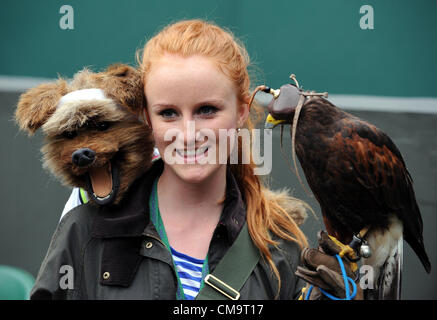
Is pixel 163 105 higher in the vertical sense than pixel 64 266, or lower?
higher

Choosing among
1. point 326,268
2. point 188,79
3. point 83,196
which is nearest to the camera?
point 326,268

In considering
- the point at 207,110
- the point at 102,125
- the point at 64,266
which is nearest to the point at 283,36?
the point at 207,110

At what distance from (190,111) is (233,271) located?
1.68 feet

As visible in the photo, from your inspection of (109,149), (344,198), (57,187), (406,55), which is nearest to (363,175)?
(344,198)

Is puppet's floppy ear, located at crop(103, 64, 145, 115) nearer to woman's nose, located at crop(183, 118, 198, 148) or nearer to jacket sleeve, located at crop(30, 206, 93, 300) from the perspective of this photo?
woman's nose, located at crop(183, 118, 198, 148)

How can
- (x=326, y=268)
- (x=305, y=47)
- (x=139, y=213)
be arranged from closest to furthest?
1. (x=326, y=268)
2. (x=139, y=213)
3. (x=305, y=47)

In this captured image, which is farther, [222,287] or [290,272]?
[290,272]

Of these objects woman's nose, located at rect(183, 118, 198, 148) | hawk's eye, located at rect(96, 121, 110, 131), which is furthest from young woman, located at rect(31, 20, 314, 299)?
hawk's eye, located at rect(96, 121, 110, 131)

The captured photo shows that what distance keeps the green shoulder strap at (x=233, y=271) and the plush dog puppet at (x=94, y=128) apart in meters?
0.40

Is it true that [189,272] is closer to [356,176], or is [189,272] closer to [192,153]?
[192,153]

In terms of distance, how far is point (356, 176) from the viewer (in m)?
1.33

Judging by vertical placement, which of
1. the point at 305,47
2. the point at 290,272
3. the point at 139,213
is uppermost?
the point at 305,47

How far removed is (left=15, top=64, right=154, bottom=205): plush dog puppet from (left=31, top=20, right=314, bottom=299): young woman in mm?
62

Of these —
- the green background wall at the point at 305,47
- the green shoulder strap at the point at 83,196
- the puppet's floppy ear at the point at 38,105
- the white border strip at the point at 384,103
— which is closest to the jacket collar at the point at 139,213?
the green shoulder strap at the point at 83,196
